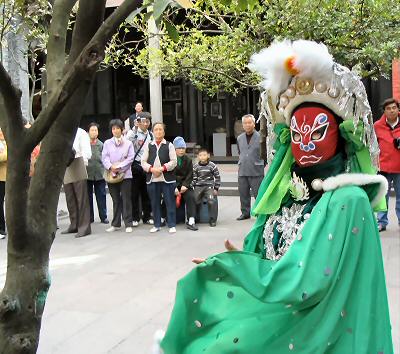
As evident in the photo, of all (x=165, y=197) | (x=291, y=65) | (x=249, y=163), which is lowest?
(x=165, y=197)

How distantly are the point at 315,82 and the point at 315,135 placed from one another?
0.23 m

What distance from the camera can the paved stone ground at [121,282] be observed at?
459 cm

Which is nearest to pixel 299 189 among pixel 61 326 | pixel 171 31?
pixel 171 31

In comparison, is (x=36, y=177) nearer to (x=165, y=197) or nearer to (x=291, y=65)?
(x=291, y=65)

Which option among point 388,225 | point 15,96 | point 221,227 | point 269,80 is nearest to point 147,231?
point 221,227

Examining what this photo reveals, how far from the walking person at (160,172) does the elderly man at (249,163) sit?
4.25ft

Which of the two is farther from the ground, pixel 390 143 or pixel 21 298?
pixel 390 143

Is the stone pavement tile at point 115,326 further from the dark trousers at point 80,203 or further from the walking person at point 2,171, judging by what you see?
the walking person at point 2,171

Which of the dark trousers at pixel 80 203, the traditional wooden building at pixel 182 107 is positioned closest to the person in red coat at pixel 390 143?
the dark trousers at pixel 80 203

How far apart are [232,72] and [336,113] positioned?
6320 millimetres

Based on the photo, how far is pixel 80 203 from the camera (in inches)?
348

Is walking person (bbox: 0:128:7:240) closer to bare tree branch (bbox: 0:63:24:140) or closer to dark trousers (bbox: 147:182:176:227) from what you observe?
dark trousers (bbox: 147:182:176:227)

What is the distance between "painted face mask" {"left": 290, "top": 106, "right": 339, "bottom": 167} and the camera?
2.50 metres

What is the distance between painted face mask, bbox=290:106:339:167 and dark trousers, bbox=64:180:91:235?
662 cm
